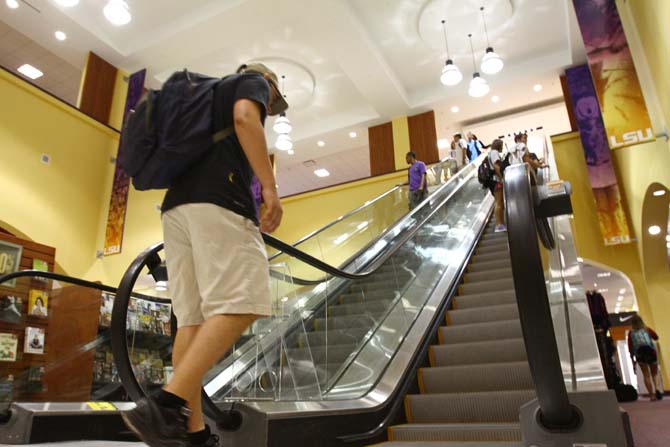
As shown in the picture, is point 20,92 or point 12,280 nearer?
point 12,280

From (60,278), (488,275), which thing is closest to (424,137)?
(488,275)

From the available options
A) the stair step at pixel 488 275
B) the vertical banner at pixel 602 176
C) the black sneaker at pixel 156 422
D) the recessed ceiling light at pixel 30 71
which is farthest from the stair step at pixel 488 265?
the recessed ceiling light at pixel 30 71

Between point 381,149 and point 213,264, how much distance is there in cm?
1426

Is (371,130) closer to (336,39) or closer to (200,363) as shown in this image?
(336,39)

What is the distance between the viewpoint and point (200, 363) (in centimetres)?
161

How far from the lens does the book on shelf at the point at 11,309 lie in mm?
3609

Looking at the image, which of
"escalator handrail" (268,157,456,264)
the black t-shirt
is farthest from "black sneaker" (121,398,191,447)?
"escalator handrail" (268,157,456,264)

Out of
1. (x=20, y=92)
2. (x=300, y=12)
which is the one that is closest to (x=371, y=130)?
(x=300, y=12)

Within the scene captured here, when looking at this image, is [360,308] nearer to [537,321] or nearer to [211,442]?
[211,442]

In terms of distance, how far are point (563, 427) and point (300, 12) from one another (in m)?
10.9

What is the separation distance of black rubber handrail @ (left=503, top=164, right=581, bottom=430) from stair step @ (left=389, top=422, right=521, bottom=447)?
2.94 ft

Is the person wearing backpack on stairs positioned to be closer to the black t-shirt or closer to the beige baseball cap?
the beige baseball cap

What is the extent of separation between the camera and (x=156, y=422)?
1532 millimetres

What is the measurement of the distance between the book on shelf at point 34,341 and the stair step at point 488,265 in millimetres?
4989
